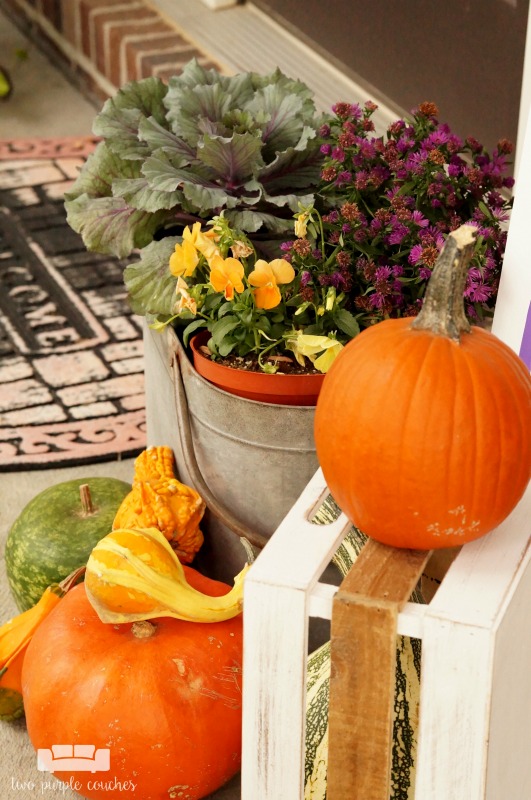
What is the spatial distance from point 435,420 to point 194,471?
593 mm

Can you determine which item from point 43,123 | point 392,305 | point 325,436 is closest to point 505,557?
point 325,436

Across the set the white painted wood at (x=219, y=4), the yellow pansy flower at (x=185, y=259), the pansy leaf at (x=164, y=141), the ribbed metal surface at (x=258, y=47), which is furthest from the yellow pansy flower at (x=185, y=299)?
the white painted wood at (x=219, y=4)

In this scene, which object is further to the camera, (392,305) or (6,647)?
(6,647)

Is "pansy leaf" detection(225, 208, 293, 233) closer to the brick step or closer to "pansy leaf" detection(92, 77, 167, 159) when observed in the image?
"pansy leaf" detection(92, 77, 167, 159)

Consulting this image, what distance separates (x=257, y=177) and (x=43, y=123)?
2250 millimetres

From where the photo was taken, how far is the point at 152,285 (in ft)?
5.00

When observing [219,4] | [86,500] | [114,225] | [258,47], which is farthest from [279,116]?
[219,4]

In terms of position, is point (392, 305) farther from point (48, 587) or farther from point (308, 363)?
point (48, 587)

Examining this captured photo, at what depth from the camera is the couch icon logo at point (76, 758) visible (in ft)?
4.29

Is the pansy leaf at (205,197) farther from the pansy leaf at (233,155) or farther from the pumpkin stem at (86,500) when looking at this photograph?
the pumpkin stem at (86,500)

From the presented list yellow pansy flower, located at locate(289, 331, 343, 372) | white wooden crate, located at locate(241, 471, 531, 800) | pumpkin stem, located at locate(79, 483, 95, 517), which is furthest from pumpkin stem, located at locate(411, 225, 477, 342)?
pumpkin stem, located at locate(79, 483, 95, 517)

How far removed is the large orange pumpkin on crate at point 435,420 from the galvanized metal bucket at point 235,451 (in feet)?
1.16

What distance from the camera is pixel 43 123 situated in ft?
11.8

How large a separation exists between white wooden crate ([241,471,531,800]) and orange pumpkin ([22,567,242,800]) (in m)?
0.21
